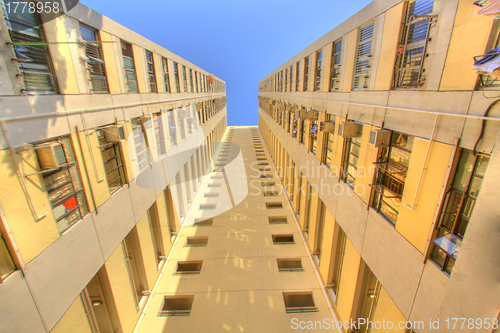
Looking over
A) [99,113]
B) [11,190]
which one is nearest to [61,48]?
[99,113]

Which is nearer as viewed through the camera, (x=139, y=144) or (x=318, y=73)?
(x=139, y=144)

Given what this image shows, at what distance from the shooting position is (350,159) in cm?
683

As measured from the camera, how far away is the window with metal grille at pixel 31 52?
12.1ft

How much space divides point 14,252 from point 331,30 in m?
11.3

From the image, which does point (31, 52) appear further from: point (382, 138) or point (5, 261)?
point (382, 138)

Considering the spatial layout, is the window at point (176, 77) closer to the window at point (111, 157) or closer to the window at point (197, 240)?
the window at point (111, 157)

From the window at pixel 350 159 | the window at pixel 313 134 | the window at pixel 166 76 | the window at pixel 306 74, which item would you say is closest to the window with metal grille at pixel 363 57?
the window at pixel 350 159

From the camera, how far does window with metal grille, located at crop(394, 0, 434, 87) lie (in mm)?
3945

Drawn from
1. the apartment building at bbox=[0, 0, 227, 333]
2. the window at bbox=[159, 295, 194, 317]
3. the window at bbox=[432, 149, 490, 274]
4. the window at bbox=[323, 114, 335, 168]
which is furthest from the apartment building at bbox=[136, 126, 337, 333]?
the window at bbox=[432, 149, 490, 274]

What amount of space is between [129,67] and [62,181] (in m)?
5.14

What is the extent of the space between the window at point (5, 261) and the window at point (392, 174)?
7407 mm

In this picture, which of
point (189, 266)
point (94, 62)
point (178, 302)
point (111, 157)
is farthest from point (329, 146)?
point (178, 302)

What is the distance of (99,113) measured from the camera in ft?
18.5

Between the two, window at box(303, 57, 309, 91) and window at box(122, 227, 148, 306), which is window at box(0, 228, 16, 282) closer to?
window at box(122, 227, 148, 306)
